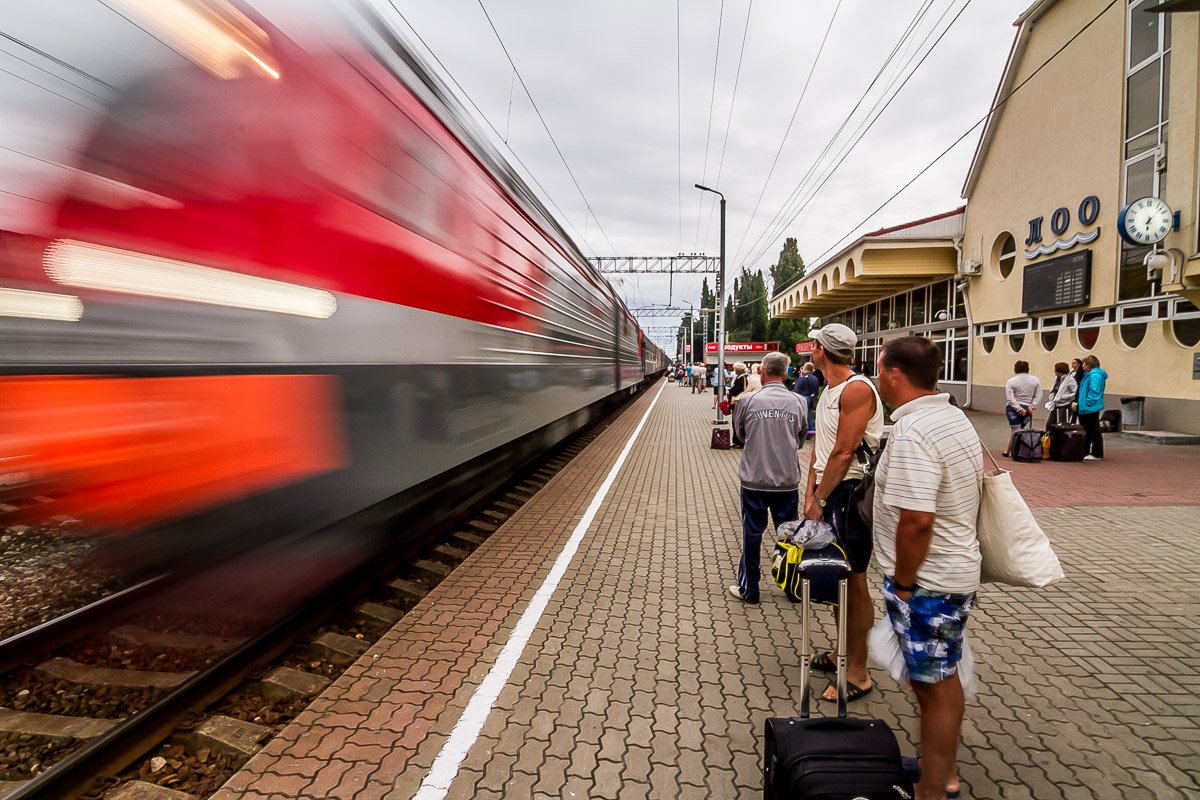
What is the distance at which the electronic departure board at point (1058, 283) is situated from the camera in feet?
47.3

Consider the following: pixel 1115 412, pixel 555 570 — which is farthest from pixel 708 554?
pixel 1115 412

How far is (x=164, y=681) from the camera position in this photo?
2994 mm

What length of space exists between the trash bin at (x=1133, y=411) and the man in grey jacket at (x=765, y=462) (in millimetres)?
12619

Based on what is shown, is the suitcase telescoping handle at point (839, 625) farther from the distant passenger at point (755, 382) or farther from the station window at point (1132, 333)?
the station window at point (1132, 333)

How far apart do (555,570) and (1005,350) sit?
1799cm

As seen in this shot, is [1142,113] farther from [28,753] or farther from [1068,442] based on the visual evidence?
[28,753]

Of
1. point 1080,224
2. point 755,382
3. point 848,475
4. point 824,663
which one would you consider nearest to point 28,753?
point 824,663

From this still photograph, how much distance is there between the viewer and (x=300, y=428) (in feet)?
9.12

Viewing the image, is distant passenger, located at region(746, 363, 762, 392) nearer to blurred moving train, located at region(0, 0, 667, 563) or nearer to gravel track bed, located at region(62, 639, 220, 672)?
blurred moving train, located at region(0, 0, 667, 563)

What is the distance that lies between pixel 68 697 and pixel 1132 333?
57.9ft

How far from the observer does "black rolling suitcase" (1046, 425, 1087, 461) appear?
10133 mm

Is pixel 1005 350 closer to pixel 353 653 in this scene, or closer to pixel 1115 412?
pixel 1115 412

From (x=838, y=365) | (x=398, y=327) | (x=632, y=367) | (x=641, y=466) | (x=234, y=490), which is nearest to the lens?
(x=234, y=490)

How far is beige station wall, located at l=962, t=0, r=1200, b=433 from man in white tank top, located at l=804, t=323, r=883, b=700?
1213cm
